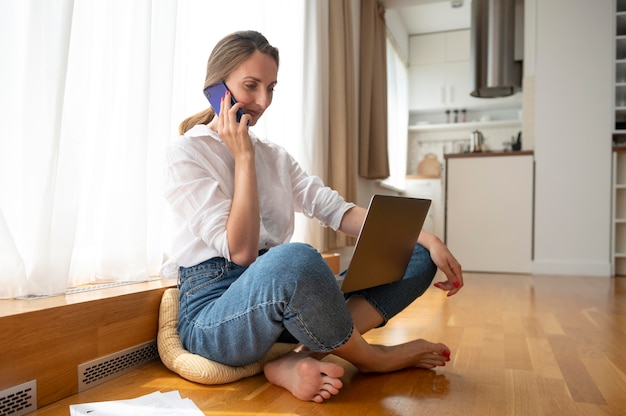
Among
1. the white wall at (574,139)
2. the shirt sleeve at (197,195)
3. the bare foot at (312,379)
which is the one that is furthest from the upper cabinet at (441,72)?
the bare foot at (312,379)

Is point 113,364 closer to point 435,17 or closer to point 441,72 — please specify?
point 435,17

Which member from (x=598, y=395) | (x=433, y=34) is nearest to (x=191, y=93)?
(x=598, y=395)

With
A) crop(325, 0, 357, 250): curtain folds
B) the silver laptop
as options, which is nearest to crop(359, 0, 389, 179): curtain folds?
crop(325, 0, 357, 250): curtain folds

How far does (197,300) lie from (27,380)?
1.20ft

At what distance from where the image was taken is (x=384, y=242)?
126cm

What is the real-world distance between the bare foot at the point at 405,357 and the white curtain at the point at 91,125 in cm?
72

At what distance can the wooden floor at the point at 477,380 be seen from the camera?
1.09 m

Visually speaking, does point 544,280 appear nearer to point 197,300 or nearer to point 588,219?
point 588,219

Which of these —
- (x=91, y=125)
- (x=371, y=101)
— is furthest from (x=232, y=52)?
(x=371, y=101)

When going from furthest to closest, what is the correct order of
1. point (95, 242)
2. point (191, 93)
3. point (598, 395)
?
point (191, 93) < point (95, 242) < point (598, 395)

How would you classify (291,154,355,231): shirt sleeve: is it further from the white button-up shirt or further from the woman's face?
the woman's face

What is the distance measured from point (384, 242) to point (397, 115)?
512cm

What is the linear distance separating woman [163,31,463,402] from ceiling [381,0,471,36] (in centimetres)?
481

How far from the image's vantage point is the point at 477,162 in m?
4.33
